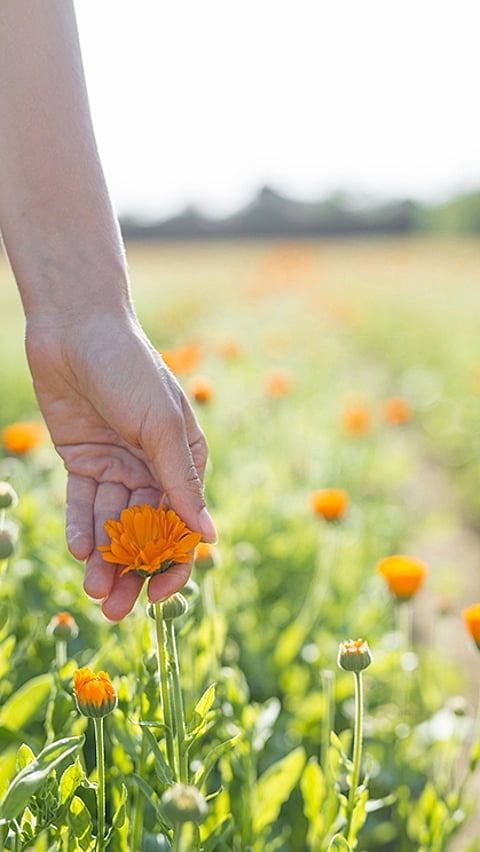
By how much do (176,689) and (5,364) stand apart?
20.7ft

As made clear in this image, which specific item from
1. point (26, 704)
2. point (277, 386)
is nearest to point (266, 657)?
point (26, 704)

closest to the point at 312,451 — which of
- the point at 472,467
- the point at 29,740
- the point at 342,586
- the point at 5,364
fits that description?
the point at 342,586

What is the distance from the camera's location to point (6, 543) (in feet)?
4.76

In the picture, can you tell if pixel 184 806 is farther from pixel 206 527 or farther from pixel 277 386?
pixel 277 386

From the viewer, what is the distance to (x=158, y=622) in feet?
3.74

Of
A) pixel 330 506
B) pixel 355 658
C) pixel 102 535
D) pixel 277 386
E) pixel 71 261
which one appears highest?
pixel 71 261

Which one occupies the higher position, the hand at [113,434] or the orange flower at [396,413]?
the hand at [113,434]

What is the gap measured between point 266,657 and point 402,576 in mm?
606

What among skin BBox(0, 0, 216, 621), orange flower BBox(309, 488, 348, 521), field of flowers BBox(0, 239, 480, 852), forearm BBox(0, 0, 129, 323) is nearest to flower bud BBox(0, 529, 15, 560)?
field of flowers BBox(0, 239, 480, 852)

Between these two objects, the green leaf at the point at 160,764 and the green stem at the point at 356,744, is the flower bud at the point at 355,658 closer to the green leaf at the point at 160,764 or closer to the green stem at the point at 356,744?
the green stem at the point at 356,744

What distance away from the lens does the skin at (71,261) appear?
1.37 meters

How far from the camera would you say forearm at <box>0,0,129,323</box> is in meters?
1.40

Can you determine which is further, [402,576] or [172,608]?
[402,576]

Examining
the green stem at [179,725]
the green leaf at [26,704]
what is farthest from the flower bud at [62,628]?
the green stem at [179,725]
